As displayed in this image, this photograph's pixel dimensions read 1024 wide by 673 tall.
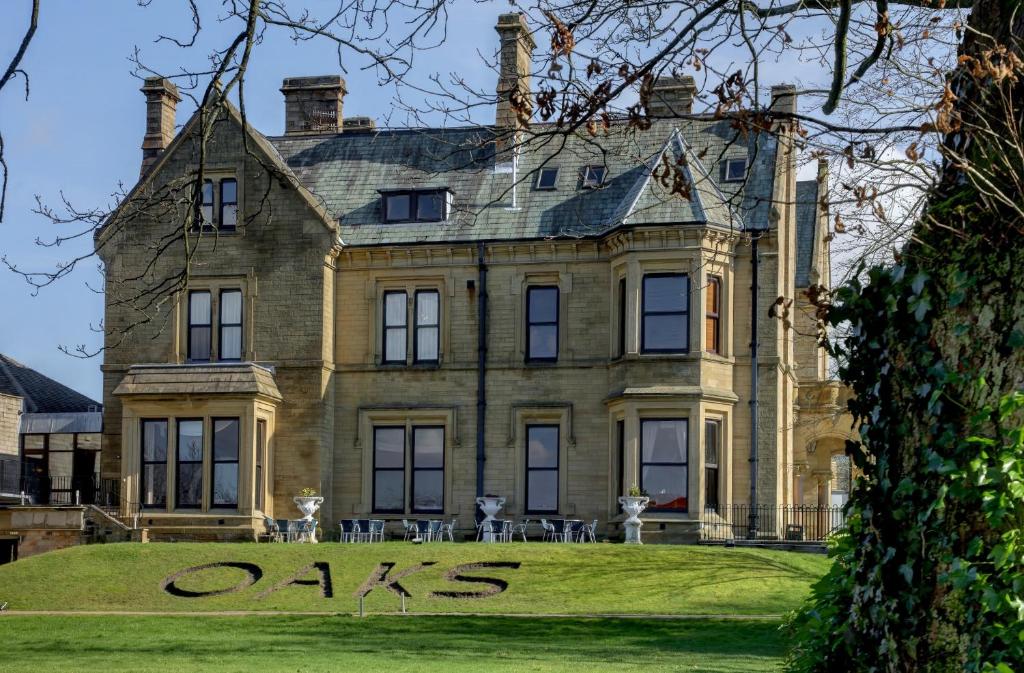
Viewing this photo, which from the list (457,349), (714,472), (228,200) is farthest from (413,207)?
(714,472)

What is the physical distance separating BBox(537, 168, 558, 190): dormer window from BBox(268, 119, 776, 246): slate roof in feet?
0.64

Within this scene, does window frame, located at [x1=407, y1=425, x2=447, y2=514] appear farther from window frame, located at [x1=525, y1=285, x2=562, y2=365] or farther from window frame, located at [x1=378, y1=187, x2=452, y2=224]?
window frame, located at [x1=378, y1=187, x2=452, y2=224]

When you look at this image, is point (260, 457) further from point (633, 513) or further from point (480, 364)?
point (633, 513)

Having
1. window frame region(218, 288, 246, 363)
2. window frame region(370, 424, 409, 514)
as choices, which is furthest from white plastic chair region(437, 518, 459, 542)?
window frame region(218, 288, 246, 363)

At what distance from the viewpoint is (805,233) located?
1842 inches

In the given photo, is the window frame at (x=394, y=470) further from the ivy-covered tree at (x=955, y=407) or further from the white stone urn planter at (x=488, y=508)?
the ivy-covered tree at (x=955, y=407)

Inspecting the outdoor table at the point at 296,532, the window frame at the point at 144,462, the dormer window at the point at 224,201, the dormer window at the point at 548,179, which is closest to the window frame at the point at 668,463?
the dormer window at the point at 548,179

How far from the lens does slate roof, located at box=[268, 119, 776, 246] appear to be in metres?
36.5

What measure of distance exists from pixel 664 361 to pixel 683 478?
9.15ft

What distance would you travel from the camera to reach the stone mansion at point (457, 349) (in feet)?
116

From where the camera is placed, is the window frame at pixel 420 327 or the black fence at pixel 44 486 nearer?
the window frame at pixel 420 327

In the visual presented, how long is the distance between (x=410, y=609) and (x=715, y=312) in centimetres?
1282

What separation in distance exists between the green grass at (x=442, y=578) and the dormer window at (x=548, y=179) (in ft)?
35.3

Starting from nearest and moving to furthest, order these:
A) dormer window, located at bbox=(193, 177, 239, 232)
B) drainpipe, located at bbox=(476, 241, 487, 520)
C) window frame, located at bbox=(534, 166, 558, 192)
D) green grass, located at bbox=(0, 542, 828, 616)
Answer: green grass, located at bbox=(0, 542, 828, 616) < drainpipe, located at bbox=(476, 241, 487, 520) < dormer window, located at bbox=(193, 177, 239, 232) < window frame, located at bbox=(534, 166, 558, 192)
